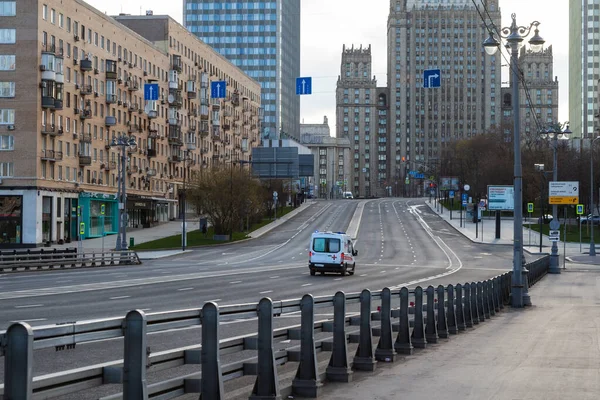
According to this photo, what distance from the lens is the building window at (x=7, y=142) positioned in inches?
2817

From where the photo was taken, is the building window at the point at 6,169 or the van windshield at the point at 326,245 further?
the building window at the point at 6,169

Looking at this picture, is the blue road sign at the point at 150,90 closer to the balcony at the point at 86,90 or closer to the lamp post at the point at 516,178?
the balcony at the point at 86,90

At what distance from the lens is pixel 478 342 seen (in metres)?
17.7

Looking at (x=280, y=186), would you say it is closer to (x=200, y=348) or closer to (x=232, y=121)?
(x=232, y=121)

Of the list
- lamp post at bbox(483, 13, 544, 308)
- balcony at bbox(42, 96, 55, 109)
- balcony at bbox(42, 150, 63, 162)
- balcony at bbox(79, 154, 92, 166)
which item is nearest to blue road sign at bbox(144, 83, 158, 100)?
balcony at bbox(42, 96, 55, 109)

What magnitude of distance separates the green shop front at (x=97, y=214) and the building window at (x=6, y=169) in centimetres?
766

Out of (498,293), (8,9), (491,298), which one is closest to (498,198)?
(8,9)

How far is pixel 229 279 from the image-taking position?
38719 mm

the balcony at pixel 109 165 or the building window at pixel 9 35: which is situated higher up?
the building window at pixel 9 35

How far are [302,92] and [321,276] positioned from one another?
17353 millimetres

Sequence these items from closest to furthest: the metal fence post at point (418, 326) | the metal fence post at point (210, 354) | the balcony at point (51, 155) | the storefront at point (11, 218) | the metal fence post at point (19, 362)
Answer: the metal fence post at point (19, 362), the metal fence post at point (210, 354), the metal fence post at point (418, 326), the storefront at point (11, 218), the balcony at point (51, 155)

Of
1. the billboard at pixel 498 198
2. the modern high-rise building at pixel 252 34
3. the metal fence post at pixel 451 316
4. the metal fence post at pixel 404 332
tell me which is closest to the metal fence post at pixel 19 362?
the metal fence post at pixel 404 332

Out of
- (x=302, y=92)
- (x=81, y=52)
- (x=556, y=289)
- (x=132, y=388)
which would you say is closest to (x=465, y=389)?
(x=132, y=388)

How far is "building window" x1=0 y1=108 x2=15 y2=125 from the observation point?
71625 millimetres
